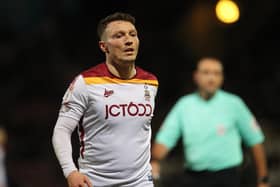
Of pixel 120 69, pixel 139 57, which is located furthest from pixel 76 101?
pixel 139 57

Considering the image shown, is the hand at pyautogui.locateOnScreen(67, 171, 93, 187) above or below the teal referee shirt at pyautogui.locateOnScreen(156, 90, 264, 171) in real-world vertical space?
above

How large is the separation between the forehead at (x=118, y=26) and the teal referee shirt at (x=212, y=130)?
6.36 feet

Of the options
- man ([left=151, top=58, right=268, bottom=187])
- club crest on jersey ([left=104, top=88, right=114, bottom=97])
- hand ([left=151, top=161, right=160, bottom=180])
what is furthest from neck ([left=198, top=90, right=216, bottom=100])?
club crest on jersey ([left=104, top=88, right=114, bottom=97])

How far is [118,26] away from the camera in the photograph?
4441 millimetres

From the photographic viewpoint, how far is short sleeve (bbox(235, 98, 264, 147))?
6262mm

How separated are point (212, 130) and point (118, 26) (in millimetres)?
1991

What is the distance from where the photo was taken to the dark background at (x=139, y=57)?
9.69m

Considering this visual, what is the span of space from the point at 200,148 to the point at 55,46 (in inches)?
190

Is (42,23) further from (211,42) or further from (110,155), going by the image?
(110,155)

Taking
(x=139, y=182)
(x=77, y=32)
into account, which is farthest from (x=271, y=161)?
(x=139, y=182)

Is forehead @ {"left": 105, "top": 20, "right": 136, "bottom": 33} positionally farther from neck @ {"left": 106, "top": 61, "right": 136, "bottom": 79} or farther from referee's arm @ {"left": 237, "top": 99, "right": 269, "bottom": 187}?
referee's arm @ {"left": 237, "top": 99, "right": 269, "bottom": 187}

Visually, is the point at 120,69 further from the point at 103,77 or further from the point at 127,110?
the point at 127,110

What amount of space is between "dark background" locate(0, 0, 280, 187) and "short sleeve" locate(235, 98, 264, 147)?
105 inches

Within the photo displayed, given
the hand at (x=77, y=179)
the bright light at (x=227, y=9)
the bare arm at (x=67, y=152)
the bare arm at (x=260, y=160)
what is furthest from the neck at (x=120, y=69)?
the bright light at (x=227, y=9)
